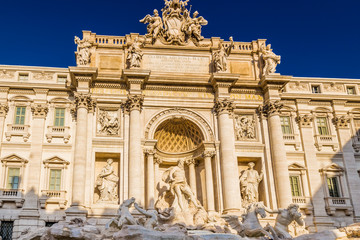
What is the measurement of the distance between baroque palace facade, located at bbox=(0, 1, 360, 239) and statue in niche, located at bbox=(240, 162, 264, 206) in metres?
0.09

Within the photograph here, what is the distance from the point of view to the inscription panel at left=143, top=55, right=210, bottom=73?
1210 inches

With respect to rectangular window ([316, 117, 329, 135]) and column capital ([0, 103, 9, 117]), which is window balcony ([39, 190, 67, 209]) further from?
rectangular window ([316, 117, 329, 135])

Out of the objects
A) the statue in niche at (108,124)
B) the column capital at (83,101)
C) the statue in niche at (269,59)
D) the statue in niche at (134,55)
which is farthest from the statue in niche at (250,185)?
the column capital at (83,101)

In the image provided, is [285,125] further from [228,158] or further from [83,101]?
[83,101]

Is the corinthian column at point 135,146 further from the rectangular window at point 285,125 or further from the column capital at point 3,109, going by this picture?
the rectangular window at point 285,125

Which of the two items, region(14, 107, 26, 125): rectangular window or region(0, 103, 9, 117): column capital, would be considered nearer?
region(0, 103, 9, 117): column capital

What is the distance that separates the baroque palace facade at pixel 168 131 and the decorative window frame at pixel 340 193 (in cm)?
7

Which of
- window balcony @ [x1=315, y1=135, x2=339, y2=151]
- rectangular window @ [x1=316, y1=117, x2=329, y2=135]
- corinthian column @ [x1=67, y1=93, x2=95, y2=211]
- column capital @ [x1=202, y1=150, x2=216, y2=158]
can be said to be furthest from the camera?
rectangular window @ [x1=316, y1=117, x2=329, y2=135]

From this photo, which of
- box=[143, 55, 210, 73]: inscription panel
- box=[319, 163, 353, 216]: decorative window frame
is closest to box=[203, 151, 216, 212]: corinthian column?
box=[143, 55, 210, 73]: inscription panel

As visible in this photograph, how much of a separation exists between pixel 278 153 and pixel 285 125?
3.47 metres

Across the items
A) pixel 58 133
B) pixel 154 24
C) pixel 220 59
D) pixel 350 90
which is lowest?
pixel 58 133

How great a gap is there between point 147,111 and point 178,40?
19.7ft

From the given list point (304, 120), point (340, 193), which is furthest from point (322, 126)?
point (340, 193)

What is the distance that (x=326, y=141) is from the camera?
103 feet
